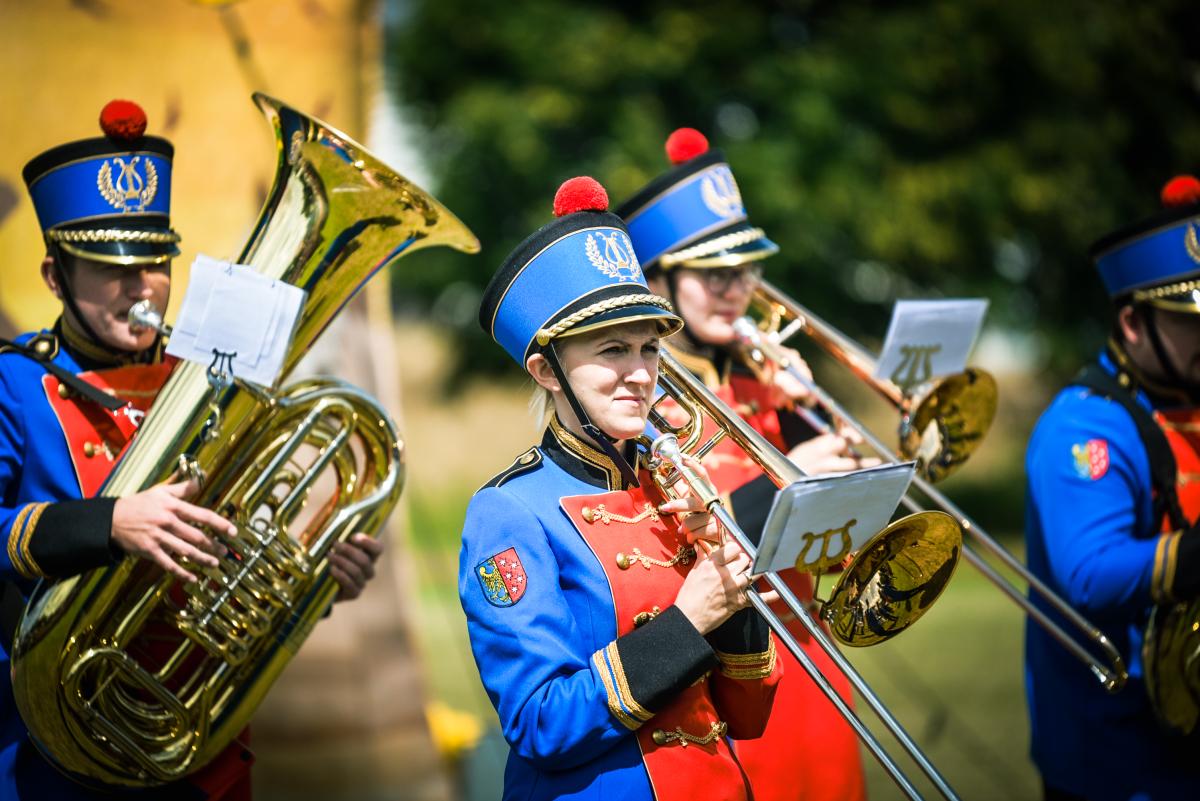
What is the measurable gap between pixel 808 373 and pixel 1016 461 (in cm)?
1496

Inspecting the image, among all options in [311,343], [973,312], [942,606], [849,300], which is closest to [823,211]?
[849,300]

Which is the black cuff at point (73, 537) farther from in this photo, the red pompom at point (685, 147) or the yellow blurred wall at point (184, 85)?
the yellow blurred wall at point (184, 85)

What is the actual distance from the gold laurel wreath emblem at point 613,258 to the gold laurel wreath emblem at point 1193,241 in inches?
86.6

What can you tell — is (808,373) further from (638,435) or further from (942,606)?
(942,606)

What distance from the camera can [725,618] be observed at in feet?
8.71

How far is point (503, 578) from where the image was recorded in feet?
8.80

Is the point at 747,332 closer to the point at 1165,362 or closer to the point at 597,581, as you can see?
the point at 1165,362

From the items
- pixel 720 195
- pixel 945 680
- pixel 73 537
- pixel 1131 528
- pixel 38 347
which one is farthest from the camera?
pixel 945 680

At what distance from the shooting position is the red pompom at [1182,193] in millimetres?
4242

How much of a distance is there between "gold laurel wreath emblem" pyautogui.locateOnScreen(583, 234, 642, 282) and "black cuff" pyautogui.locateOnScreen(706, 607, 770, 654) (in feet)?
2.57

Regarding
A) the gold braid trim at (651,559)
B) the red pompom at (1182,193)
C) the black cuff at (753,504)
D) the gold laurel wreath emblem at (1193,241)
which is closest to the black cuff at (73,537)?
the gold braid trim at (651,559)

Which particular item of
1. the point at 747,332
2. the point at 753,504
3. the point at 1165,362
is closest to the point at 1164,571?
the point at 1165,362

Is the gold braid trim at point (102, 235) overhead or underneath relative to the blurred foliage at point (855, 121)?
overhead

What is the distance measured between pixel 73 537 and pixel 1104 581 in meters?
2.89
